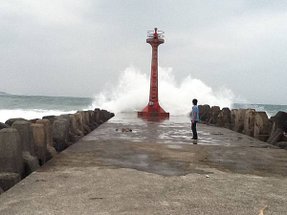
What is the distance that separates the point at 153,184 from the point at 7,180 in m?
1.78

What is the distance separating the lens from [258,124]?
10656 mm

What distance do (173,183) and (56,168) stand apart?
184 centimetres

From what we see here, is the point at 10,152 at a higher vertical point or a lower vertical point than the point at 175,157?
higher

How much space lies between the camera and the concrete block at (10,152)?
479 centimetres

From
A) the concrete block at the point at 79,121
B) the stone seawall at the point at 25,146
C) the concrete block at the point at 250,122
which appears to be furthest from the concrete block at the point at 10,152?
the concrete block at the point at 250,122

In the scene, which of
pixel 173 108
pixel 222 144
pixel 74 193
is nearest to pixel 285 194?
pixel 74 193

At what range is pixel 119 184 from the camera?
4.45 m

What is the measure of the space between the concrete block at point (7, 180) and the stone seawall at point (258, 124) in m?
6.38

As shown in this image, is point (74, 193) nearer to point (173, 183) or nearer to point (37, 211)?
point (37, 211)

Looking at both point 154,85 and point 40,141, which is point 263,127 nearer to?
point 40,141

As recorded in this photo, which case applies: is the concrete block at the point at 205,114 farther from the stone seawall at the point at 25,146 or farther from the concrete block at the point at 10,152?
the concrete block at the point at 10,152

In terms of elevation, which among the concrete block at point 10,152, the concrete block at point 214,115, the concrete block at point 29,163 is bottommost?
the concrete block at point 29,163

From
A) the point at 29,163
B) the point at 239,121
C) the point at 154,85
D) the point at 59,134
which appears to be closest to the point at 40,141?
the point at 29,163

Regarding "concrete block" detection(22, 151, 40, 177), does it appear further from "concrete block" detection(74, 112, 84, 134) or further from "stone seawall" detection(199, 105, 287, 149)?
"stone seawall" detection(199, 105, 287, 149)
